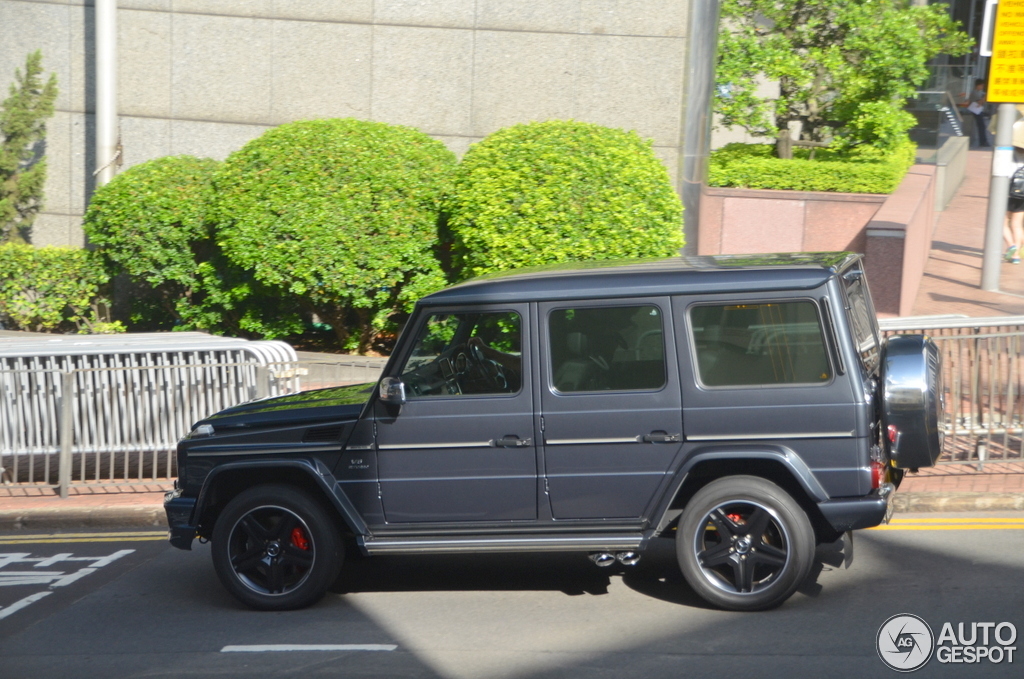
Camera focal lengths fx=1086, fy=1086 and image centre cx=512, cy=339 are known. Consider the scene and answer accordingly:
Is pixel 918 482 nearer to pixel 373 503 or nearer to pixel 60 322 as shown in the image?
pixel 373 503

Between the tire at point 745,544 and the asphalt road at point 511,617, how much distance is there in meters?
0.16

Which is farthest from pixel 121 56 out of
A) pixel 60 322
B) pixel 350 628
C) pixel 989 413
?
pixel 989 413

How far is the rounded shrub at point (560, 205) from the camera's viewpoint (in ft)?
36.0

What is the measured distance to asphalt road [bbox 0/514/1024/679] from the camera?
5.43 m

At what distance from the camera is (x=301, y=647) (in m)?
5.80

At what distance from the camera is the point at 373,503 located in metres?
6.15

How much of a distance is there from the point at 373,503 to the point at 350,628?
699 mm

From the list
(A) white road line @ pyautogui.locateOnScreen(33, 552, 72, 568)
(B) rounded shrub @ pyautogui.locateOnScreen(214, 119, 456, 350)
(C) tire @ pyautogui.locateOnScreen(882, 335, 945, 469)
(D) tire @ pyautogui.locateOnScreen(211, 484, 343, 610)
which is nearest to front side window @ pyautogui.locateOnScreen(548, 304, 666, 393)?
(C) tire @ pyautogui.locateOnScreen(882, 335, 945, 469)

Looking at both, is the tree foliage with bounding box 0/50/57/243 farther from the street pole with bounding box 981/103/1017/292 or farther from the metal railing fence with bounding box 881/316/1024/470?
the street pole with bounding box 981/103/1017/292

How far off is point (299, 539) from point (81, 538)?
111 inches

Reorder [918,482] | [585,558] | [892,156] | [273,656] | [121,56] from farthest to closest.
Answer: [892,156]
[121,56]
[918,482]
[585,558]
[273,656]

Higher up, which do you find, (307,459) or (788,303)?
(788,303)

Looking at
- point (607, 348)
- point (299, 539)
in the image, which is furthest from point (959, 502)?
point (299, 539)

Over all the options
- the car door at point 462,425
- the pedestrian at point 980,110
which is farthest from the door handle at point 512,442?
the pedestrian at point 980,110
